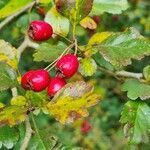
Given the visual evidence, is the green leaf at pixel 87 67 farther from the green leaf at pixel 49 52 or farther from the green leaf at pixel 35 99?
the green leaf at pixel 35 99

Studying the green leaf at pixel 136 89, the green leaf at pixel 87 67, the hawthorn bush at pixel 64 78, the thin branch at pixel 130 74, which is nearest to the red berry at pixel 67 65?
the hawthorn bush at pixel 64 78

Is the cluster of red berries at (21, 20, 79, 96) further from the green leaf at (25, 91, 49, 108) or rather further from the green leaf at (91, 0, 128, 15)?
the green leaf at (91, 0, 128, 15)

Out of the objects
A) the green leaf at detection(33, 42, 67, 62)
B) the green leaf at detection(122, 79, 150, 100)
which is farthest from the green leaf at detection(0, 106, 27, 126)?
the green leaf at detection(122, 79, 150, 100)

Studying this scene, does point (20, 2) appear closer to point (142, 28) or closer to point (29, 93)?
point (29, 93)

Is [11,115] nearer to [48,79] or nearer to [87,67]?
[48,79]

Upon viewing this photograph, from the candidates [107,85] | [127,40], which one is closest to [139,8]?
[107,85]

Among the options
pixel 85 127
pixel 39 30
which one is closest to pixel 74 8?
pixel 39 30
